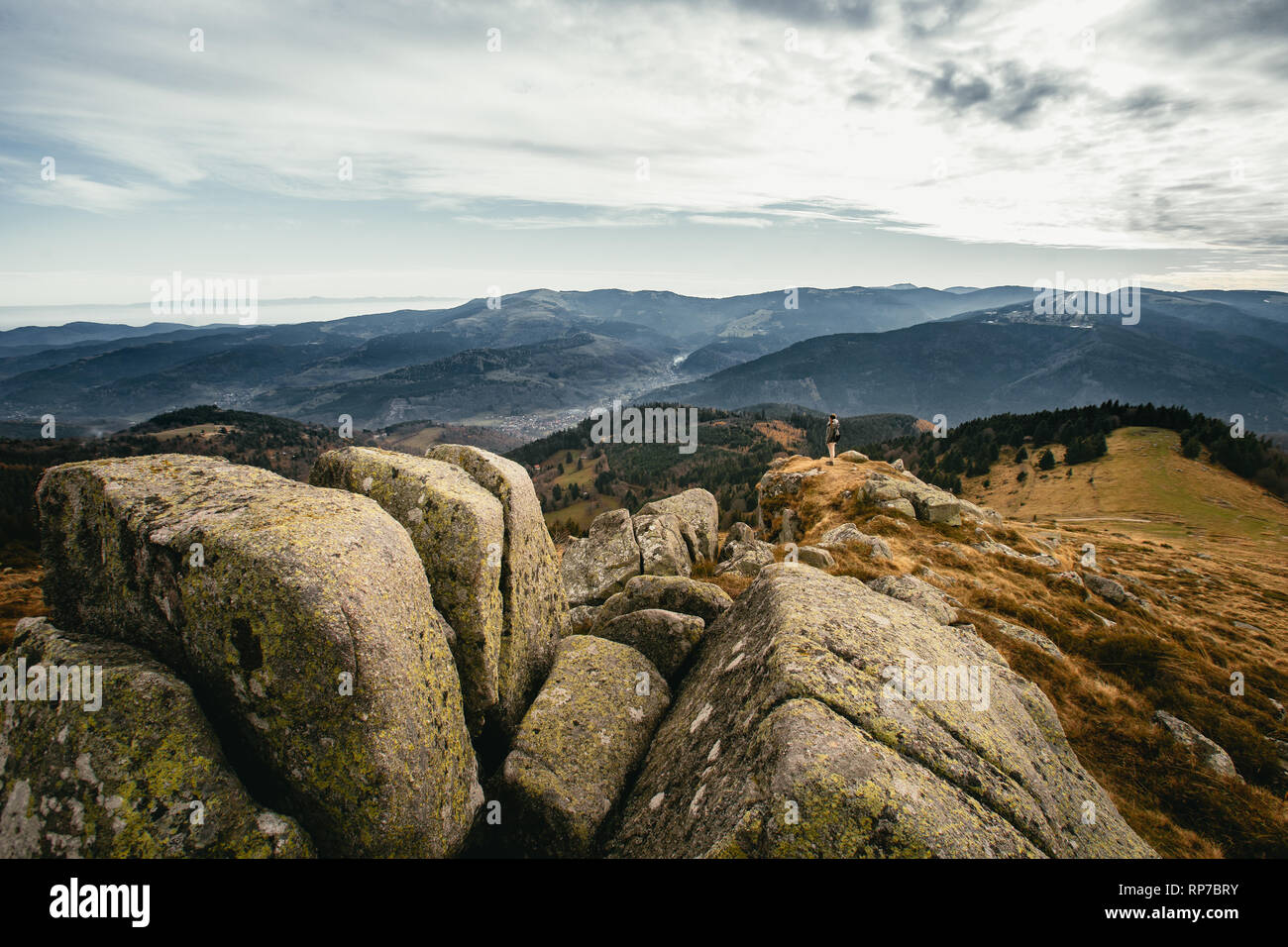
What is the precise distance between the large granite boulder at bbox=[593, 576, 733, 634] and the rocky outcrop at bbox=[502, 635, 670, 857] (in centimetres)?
237

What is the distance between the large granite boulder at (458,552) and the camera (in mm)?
10133

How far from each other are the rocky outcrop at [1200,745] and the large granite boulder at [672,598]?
34.6ft

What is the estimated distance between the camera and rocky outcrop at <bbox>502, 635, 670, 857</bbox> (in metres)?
8.83

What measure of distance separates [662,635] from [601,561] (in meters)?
11.7

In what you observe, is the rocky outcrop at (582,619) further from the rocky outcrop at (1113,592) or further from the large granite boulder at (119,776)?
the rocky outcrop at (1113,592)

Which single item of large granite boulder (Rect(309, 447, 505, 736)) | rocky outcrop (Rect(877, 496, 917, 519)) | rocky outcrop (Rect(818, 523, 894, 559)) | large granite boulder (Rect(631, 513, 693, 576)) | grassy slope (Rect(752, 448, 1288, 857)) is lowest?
grassy slope (Rect(752, 448, 1288, 857))

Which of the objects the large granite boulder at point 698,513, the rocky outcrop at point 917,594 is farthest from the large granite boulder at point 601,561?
the rocky outcrop at point 917,594

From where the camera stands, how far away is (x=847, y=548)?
2131 centimetres

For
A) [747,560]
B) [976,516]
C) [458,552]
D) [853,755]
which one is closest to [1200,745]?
[853,755]

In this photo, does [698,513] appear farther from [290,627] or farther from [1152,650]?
[290,627]

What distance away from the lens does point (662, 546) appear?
24.7m

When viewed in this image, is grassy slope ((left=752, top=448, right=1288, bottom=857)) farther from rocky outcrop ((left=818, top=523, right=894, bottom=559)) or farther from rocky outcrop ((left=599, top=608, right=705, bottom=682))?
rocky outcrop ((left=599, top=608, right=705, bottom=682))

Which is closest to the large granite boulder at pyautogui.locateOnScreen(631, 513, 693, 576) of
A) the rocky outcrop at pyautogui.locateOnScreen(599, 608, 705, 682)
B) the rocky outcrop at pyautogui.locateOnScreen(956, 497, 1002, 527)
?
the rocky outcrop at pyautogui.locateOnScreen(599, 608, 705, 682)
